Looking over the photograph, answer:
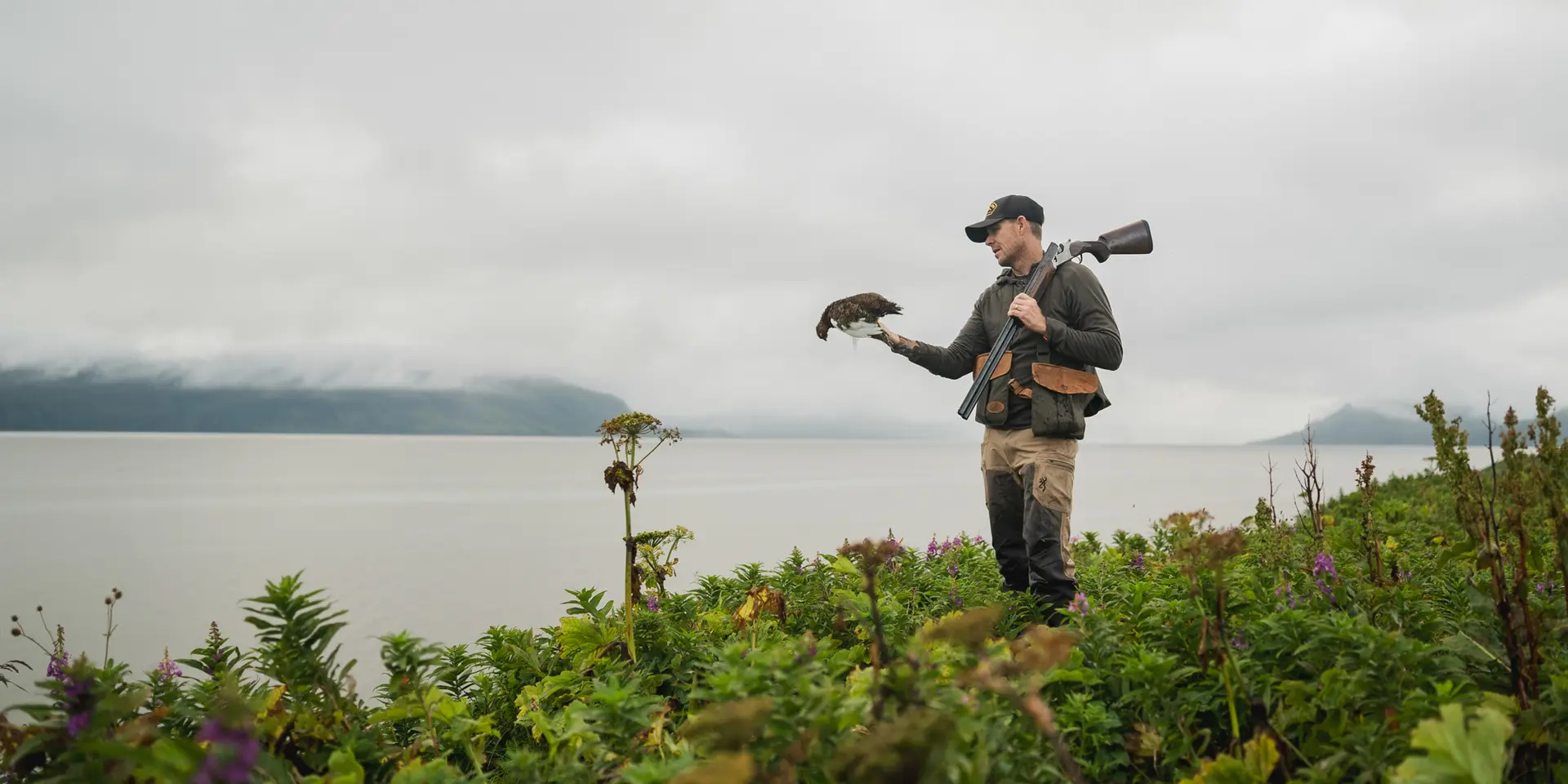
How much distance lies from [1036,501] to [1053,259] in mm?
2079

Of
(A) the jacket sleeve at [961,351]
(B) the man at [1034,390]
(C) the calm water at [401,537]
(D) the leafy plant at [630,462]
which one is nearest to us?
(D) the leafy plant at [630,462]

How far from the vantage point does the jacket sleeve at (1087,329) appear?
6.16 meters

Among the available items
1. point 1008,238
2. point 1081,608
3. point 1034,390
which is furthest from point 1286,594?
point 1008,238

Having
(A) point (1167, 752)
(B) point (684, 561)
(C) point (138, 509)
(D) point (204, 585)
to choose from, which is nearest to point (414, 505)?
(C) point (138, 509)

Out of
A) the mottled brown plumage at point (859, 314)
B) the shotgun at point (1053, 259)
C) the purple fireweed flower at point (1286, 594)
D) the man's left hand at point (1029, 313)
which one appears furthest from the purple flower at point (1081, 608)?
the mottled brown plumage at point (859, 314)

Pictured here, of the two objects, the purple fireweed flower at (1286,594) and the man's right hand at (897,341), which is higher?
the man's right hand at (897,341)

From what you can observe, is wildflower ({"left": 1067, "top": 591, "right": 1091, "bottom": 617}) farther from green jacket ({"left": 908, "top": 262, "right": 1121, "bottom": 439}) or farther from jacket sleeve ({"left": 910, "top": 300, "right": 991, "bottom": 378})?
jacket sleeve ({"left": 910, "top": 300, "right": 991, "bottom": 378})

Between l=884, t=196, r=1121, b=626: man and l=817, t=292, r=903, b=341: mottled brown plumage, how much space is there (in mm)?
220

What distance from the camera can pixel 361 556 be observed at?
1062 inches

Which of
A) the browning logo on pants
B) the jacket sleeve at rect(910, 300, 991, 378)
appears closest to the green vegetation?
the browning logo on pants

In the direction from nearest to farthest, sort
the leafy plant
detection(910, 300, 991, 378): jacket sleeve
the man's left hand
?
1. the leafy plant
2. the man's left hand
3. detection(910, 300, 991, 378): jacket sleeve

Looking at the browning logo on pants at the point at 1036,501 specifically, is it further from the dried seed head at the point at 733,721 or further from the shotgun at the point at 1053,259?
the dried seed head at the point at 733,721

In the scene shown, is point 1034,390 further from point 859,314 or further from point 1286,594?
point 1286,594

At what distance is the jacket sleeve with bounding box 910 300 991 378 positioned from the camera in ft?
23.6
